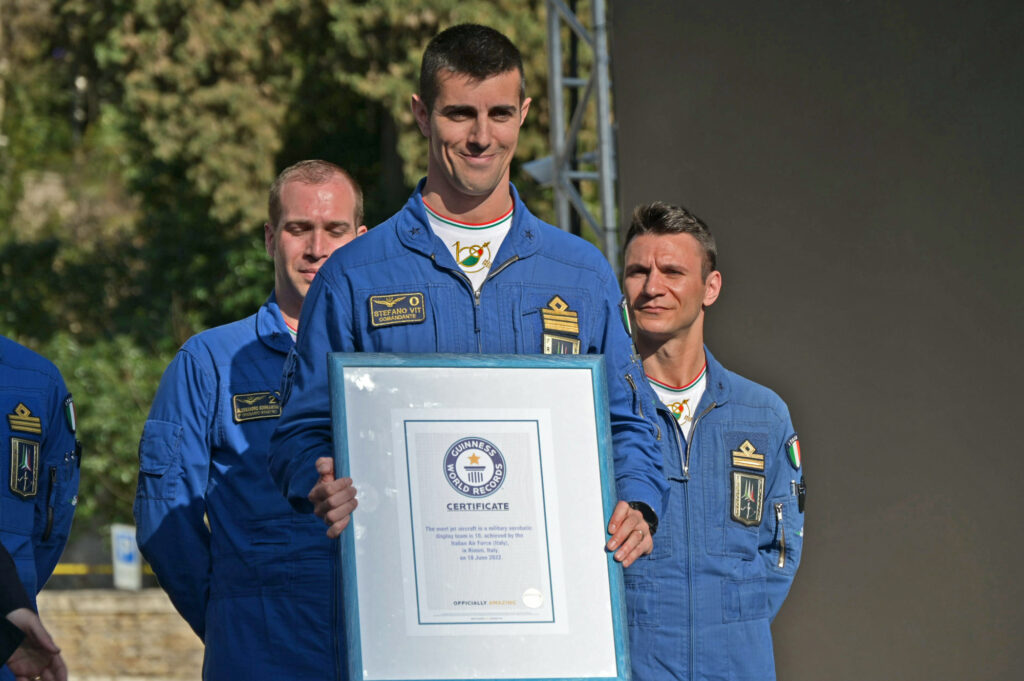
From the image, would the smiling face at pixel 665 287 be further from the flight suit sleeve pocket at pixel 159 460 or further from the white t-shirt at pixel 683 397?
the flight suit sleeve pocket at pixel 159 460

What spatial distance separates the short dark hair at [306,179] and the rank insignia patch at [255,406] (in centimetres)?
55

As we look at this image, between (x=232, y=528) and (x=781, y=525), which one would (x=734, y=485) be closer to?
(x=781, y=525)

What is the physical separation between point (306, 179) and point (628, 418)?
1.60 meters

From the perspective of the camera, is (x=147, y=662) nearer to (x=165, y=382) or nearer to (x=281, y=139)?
(x=281, y=139)

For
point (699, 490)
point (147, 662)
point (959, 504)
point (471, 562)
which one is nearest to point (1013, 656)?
point (959, 504)

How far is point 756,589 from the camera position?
399cm

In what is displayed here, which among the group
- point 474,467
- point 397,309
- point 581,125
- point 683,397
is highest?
point 581,125

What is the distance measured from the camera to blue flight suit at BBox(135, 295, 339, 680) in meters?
3.69

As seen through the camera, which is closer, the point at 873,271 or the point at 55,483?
the point at 55,483

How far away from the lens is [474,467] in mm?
2666

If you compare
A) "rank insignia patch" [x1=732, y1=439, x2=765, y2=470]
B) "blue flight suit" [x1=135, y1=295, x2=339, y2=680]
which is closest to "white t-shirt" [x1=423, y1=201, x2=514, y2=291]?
"blue flight suit" [x1=135, y1=295, x2=339, y2=680]

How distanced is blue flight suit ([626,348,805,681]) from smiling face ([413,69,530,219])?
1258 mm

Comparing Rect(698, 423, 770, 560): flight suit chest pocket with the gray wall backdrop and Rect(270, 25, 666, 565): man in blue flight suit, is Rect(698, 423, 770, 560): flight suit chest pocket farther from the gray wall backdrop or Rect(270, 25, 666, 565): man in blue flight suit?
Rect(270, 25, 666, 565): man in blue flight suit

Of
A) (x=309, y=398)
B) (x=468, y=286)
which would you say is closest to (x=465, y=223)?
(x=468, y=286)
